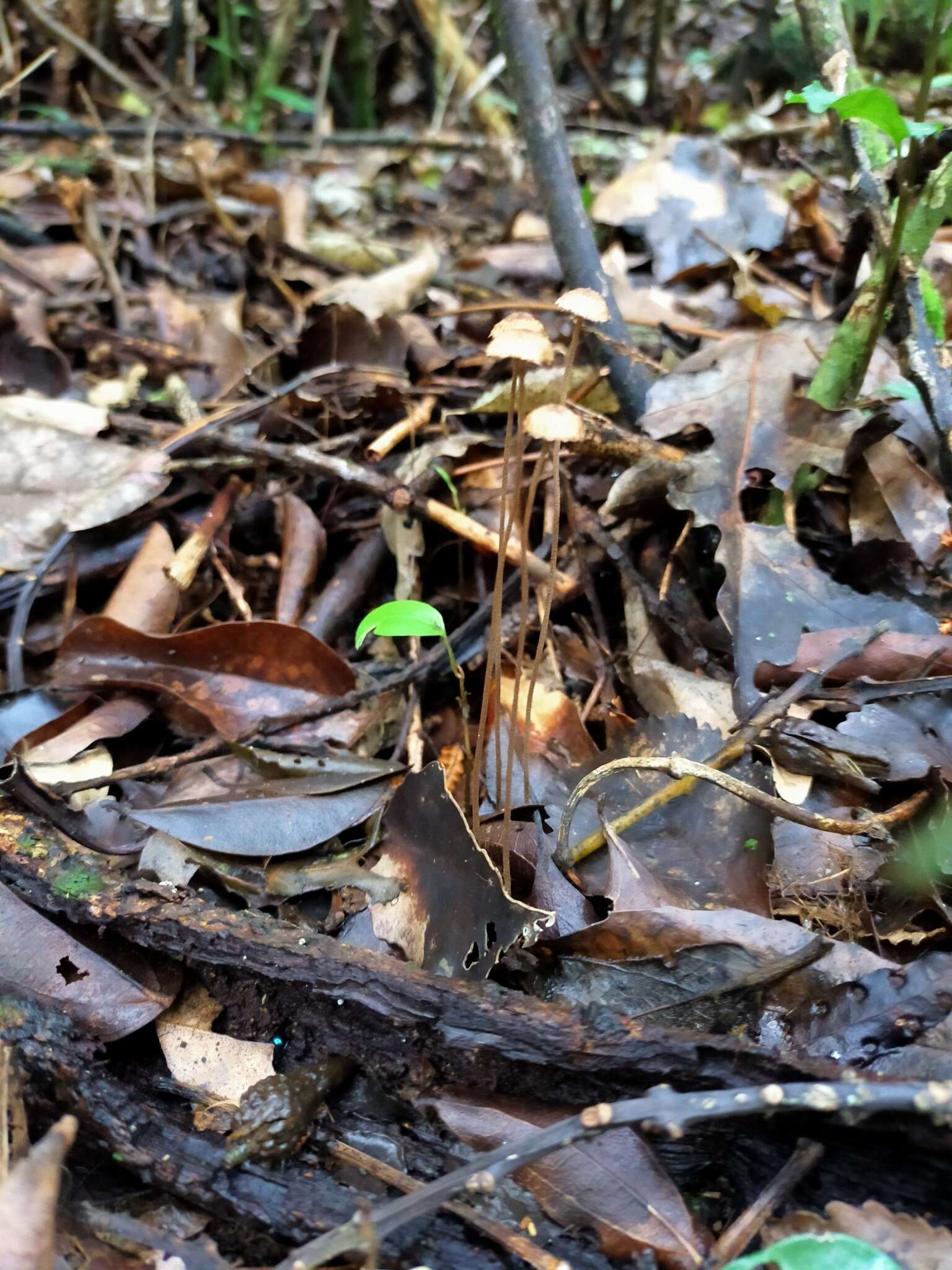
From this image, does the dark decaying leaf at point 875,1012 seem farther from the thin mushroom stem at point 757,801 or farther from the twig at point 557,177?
the twig at point 557,177

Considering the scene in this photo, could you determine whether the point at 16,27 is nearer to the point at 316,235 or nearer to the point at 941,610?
the point at 316,235

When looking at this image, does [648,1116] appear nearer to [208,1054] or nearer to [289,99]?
[208,1054]

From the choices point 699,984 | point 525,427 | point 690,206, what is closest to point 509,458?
point 525,427

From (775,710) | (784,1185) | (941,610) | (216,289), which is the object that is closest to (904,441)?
(941,610)

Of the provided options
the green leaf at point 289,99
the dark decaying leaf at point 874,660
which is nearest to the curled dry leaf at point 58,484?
the dark decaying leaf at point 874,660

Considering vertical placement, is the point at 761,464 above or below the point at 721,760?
above

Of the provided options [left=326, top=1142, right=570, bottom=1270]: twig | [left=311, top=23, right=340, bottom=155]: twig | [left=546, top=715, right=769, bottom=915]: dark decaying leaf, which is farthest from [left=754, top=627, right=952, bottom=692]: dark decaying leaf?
[left=311, top=23, right=340, bottom=155]: twig

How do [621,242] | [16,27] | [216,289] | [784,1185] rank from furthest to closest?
[16,27], [621,242], [216,289], [784,1185]
